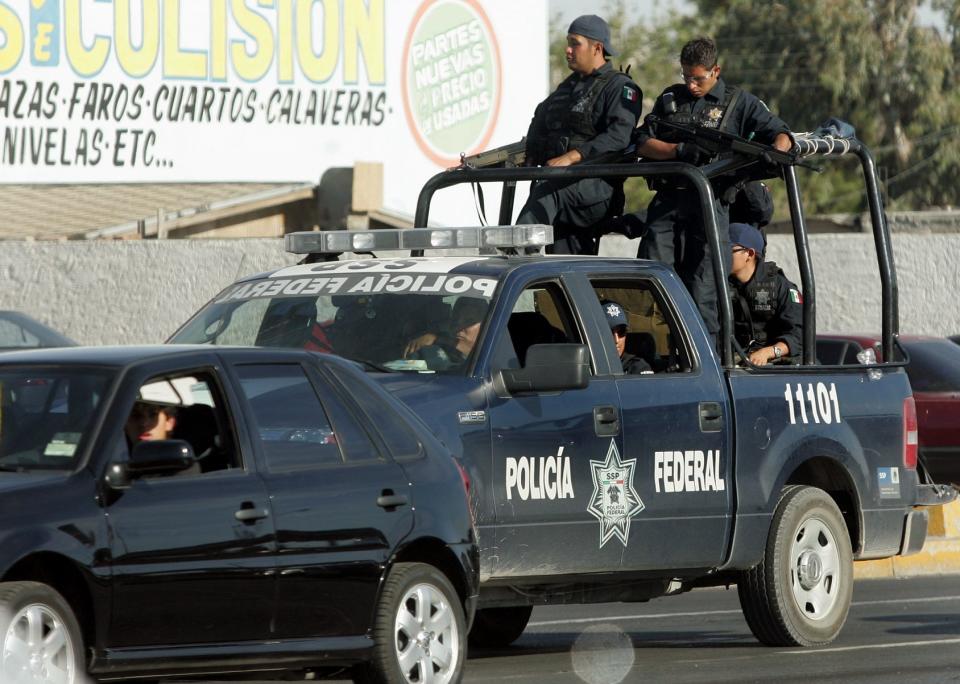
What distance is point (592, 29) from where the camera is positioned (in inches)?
442

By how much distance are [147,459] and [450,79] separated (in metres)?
27.3

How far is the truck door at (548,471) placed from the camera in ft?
27.8

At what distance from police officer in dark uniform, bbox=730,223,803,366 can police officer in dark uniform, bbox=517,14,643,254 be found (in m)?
0.75

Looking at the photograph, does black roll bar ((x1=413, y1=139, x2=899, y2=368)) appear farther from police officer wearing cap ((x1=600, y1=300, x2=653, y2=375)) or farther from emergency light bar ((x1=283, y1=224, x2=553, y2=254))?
emergency light bar ((x1=283, y1=224, x2=553, y2=254))

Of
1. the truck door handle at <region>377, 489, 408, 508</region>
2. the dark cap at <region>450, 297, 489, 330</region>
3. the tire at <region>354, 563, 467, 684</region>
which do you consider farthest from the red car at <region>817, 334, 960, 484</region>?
the truck door handle at <region>377, 489, 408, 508</region>

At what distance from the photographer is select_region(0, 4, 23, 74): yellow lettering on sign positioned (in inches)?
1064

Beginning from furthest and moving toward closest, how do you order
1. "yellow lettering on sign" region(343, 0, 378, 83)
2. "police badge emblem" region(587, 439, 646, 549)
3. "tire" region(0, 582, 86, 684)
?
"yellow lettering on sign" region(343, 0, 378, 83)
"police badge emblem" region(587, 439, 646, 549)
"tire" region(0, 582, 86, 684)

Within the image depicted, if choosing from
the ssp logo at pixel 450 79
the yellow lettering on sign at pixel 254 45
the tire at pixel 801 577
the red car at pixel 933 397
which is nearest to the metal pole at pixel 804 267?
the tire at pixel 801 577

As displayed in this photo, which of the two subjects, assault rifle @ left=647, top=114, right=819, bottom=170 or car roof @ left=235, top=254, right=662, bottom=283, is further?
assault rifle @ left=647, top=114, right=819, bottom=170

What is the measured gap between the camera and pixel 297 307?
9.23 metres

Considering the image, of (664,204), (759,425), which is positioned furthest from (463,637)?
(664,204)

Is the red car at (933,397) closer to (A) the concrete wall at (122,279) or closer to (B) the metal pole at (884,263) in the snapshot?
(B) the metal pole at (884,263)

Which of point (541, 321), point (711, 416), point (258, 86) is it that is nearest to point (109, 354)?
point (541, 321)

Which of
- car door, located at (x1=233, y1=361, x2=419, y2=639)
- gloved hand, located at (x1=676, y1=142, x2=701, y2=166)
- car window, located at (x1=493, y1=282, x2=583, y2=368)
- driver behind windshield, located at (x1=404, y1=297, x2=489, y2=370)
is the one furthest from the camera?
gloved hand, located at (x1=676, y1=142, x2=701, y2=166)
